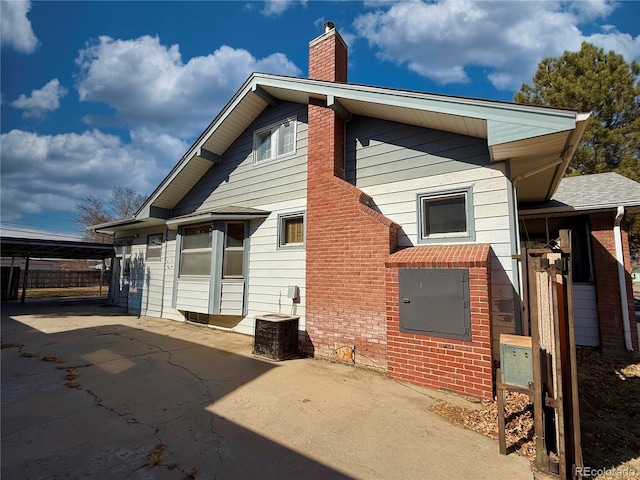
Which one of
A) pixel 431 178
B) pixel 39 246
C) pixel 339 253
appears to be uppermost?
pixel 431 178

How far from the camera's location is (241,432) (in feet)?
10.2

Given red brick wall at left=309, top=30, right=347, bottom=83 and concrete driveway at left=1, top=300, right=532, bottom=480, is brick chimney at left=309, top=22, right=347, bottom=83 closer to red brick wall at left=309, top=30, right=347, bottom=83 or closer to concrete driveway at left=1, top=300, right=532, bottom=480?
red brick wall at left=309, top=30, right=347, bottom=83

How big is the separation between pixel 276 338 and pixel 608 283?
7.57 meters

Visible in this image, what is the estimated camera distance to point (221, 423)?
10.8 feet

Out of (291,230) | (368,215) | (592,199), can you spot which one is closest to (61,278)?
(291,230)

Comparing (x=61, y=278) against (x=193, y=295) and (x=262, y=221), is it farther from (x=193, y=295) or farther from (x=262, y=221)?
(x=262, y=221)

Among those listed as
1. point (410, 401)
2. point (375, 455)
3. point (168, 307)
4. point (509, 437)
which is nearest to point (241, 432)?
point (375, 455)

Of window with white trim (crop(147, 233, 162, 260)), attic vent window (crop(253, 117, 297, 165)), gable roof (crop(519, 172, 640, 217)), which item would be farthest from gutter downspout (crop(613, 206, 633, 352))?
window with white trim (crop(147, 233, 162, 260))

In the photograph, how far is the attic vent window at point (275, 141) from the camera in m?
7.35

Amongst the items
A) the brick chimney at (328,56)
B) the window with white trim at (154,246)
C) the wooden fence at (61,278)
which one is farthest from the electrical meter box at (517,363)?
the wooden fence at (61,278)

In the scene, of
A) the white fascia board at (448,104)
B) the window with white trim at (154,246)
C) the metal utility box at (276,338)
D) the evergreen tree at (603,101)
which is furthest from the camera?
the evergreen tree at (603,101)

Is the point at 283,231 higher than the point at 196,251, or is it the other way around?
the point at 283,231

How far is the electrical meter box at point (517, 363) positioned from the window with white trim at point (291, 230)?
14.7 ft

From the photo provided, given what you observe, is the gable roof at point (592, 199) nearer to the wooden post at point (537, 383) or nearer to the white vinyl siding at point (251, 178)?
the wooden post at point (537, 383)
